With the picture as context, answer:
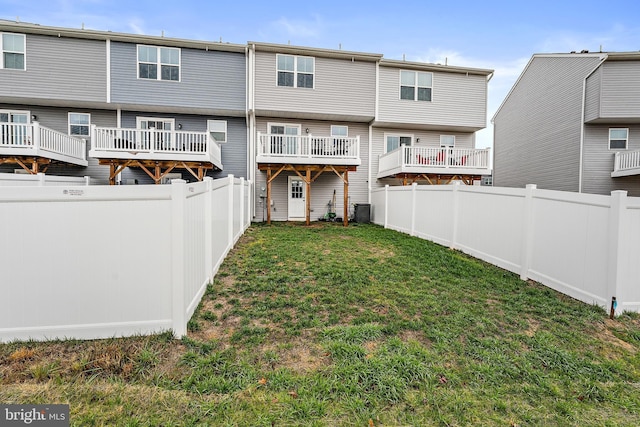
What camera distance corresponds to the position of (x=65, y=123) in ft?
42.9

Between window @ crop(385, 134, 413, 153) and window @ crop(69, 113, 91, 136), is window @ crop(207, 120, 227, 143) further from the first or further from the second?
window @ crop(385, 134, 413, 153)

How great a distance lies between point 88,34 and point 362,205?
12.7 metres

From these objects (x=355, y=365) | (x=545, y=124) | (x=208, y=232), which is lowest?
(x=355, y=365)

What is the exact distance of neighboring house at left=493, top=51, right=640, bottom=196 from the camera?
13422mm

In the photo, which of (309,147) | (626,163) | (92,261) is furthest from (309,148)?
(626,163)

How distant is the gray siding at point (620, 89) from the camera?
13391 mm

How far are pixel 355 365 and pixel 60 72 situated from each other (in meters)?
15.6

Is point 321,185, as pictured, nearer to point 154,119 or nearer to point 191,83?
point 191,83

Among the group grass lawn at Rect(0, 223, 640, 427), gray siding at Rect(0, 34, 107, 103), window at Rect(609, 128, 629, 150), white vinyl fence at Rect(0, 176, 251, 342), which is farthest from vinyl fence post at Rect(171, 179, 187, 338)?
window at Rect(609, 128, 629, 150)

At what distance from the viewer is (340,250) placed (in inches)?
294

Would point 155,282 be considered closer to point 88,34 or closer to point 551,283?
point 551,283

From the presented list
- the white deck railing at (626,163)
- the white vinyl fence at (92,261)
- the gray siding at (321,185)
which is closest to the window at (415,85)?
the gray siding at (321,185)

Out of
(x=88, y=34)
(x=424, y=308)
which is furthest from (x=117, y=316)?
(x=88, y=34)

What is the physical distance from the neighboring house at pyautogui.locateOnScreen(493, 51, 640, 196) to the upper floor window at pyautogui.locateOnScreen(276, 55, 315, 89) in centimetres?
1207
